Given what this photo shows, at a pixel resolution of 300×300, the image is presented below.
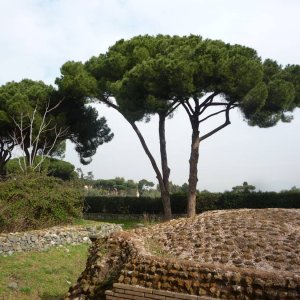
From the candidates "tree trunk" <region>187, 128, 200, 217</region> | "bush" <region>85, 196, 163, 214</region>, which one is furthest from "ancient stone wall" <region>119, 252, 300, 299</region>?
"bush" <region>85, 196, 163, 214</region>

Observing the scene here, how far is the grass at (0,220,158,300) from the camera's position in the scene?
7.59 meters

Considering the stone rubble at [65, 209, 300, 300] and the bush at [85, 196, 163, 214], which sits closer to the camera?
the stone rubble at [65, 209, 300, 300]

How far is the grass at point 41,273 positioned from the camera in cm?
759

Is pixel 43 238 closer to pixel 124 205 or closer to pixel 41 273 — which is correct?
pixel 41 273

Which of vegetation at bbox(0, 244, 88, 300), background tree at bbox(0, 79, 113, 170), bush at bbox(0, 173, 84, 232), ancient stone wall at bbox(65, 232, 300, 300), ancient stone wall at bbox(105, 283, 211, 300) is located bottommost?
vegetation at bbox(0, 244, 88, 300)

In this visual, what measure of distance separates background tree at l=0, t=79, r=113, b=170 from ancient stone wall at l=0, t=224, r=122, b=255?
8.54m

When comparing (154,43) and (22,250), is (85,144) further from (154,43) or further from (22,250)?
(22,250)

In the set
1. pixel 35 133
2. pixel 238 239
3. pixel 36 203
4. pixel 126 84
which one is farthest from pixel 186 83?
pixel 238 239

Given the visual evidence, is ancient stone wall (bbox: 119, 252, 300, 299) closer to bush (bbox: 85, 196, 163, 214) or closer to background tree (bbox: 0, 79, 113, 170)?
background tree (bbox: 0, 79, 113, 170)

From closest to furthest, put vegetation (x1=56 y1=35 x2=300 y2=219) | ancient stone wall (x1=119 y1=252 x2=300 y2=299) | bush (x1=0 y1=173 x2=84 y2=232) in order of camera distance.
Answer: ancient stone wall (x1=119 y1=252 x2=300 y2=299) → bush (x1=0 y1=173 x2=84 y2=232) → vegetation (x1=56 y1=35 x2=300 y2=219)

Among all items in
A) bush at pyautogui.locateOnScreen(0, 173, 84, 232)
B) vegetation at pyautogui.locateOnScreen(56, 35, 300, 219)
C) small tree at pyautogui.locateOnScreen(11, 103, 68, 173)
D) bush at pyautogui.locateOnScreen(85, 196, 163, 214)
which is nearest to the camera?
bush at pyautogui.locateOnScreen(0, 173, 84, 232)

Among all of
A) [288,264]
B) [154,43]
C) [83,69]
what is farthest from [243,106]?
[288,264]

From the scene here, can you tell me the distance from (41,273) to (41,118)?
43.4 ft

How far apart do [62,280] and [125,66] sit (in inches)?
503
